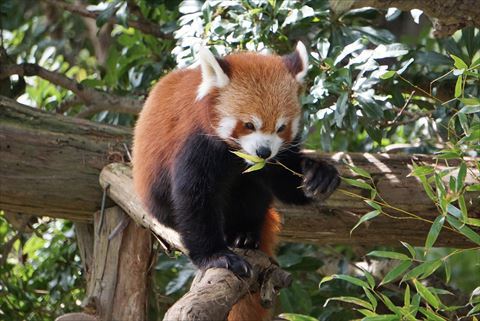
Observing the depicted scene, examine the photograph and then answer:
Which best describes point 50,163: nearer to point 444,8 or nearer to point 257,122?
point 257,122

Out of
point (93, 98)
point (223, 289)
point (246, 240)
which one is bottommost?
point (93, 98)

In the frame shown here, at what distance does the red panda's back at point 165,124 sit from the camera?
3.48m

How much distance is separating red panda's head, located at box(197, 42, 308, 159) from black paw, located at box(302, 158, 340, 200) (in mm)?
160

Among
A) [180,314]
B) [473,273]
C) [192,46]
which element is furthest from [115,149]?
[473,273]

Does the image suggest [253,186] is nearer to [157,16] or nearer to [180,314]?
[180,314]

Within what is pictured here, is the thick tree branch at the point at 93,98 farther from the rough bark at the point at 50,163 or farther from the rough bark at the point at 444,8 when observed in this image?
the rough bark at the point at 444,8

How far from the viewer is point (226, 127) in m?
3.38

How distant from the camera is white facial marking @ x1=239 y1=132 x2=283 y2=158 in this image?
10.8ft

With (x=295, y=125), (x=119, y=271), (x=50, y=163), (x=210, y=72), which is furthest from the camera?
(x=50, y=163)

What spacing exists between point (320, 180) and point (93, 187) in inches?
49.8

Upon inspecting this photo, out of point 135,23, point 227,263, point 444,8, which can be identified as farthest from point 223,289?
point 135,23

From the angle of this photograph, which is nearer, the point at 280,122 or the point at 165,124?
the point at 280,122

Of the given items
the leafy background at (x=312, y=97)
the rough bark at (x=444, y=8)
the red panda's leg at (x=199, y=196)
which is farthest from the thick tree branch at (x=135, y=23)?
the red panda's leg at (x=199, y=196)

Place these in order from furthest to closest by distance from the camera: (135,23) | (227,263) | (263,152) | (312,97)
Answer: (135,23)
(312,97)
(263,152)
(227,263)
